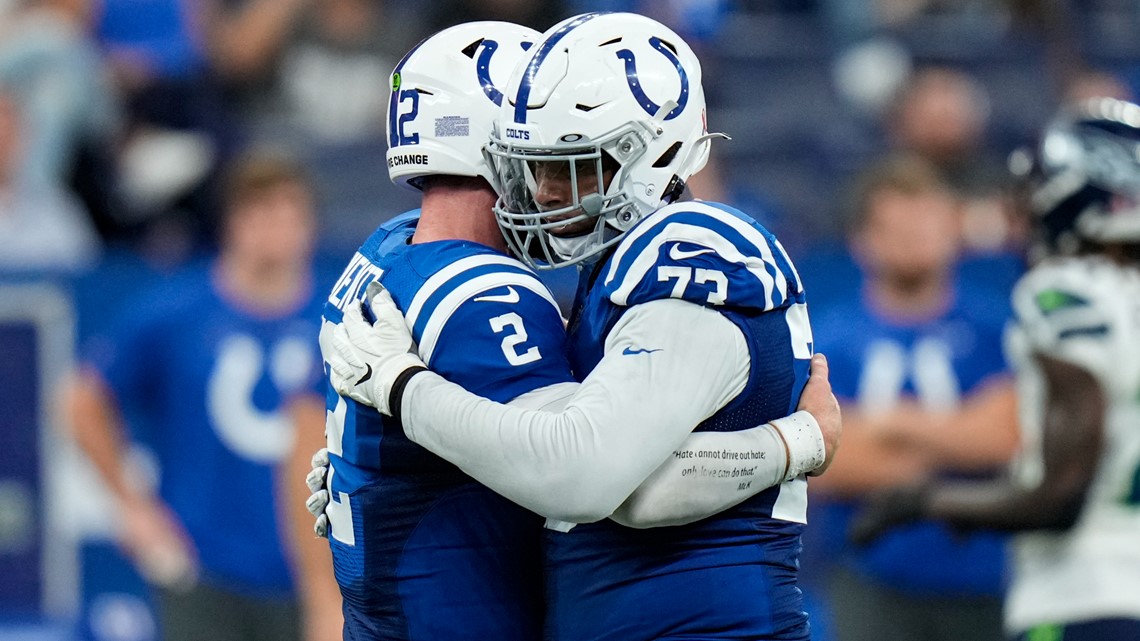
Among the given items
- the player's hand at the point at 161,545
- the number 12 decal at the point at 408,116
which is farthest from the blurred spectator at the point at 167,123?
the number 12 decal at the point at 408,116

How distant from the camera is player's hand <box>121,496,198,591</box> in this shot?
638 centimetres

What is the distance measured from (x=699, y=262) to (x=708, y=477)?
14.4 inches

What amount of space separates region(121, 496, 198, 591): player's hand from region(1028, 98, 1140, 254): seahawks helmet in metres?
3.48

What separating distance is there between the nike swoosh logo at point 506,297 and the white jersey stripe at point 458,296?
15 millimetres

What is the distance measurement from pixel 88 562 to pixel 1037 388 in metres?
4.50

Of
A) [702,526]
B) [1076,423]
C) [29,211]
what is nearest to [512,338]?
Answer: [702,526]

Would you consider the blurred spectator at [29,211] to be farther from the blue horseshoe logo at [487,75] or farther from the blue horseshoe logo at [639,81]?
the blue horseshoe logo at [639,81]

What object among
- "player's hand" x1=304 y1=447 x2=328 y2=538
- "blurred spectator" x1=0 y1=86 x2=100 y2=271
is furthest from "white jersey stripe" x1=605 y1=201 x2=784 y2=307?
"blurred spectator" x1=0 y1=86 x2=100 y2=271

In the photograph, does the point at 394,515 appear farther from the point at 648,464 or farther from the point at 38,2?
the point at 38,2

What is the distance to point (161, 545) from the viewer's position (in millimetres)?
6395

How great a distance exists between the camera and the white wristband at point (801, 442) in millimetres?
2982

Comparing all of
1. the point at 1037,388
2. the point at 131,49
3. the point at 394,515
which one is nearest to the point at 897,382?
the point at 1037,388

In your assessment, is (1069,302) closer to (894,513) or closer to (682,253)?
(894,513)

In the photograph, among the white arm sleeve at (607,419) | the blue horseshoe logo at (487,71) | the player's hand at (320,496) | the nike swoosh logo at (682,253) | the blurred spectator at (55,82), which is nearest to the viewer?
the white arm sleeve at (607,419)
